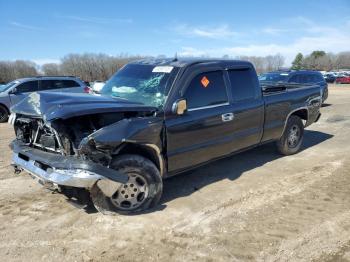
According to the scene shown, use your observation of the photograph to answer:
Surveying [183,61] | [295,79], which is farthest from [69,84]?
[183,61]

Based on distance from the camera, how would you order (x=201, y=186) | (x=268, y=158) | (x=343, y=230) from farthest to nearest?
(x=268, y=158)
(x=201, y=186)
(x=343, y=230)

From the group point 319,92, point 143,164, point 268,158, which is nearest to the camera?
point 143,164

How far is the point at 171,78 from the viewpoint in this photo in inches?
195

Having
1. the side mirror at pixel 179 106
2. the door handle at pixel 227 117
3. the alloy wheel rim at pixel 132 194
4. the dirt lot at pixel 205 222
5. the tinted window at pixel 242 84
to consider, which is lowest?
the dirt lot at pixel 205 222

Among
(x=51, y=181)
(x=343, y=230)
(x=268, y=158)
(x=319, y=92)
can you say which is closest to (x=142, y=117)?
(x=51, y=181)

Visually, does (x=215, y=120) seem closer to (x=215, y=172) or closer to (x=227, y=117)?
(x=227, y=117)

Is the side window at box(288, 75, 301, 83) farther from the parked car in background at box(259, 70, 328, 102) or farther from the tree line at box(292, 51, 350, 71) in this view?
the tree line at box(292, 51, 350, 71)

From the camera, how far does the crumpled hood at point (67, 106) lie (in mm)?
3977

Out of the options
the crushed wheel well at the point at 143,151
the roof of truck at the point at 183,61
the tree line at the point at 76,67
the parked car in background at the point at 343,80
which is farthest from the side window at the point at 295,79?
the parked car in background at the point at 343,80

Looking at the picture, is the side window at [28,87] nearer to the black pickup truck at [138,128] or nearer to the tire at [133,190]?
the black pickup truck at [138,128]

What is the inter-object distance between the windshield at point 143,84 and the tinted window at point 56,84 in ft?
A: 30.8

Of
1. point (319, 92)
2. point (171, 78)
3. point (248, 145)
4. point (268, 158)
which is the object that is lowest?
point (268, 158)

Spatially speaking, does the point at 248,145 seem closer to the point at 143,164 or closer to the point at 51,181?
the point at 143,164

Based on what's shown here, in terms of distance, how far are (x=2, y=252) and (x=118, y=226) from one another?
1.19 metres
